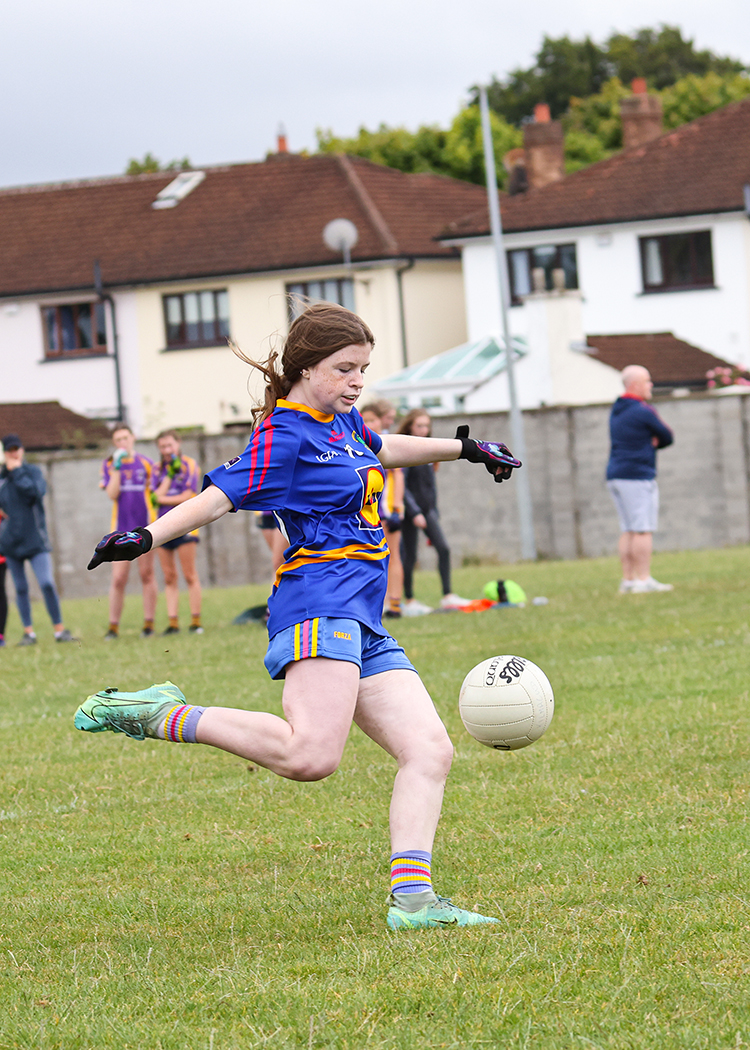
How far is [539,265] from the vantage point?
40.2 metres

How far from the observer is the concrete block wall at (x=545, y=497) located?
24516 mm

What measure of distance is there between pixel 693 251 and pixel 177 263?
48.6 ft

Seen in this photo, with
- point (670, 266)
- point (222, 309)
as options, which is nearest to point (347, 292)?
point (222, 309)

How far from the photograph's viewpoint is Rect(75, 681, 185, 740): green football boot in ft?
16.0

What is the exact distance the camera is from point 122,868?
19.0 ft

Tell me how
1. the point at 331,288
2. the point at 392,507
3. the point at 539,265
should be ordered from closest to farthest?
1. the point at 392,507
2. the point at 539,265
3. the point at 331,288

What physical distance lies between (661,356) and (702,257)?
4.26 metres

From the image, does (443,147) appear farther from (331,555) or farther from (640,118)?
(331,555)

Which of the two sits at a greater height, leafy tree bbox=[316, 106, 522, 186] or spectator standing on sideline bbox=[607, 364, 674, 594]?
leafy tree bbox=[316, 106, 522, 186]

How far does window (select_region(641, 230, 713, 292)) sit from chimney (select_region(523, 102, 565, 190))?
7.60 metres

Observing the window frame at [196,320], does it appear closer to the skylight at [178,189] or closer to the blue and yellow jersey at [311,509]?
the skylight at [178,189]

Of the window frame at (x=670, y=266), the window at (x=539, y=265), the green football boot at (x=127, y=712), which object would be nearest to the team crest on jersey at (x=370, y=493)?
the green football boot at (x=127, y=712)

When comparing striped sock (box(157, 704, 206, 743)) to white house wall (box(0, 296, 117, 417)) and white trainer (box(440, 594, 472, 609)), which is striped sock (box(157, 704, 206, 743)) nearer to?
white trainer (box(440, 594, 472, 609))

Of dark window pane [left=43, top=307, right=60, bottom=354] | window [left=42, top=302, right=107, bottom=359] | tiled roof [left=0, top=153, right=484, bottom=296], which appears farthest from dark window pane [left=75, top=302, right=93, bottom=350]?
tiled roof [left=0, top=153, right=484, bottom=296]
